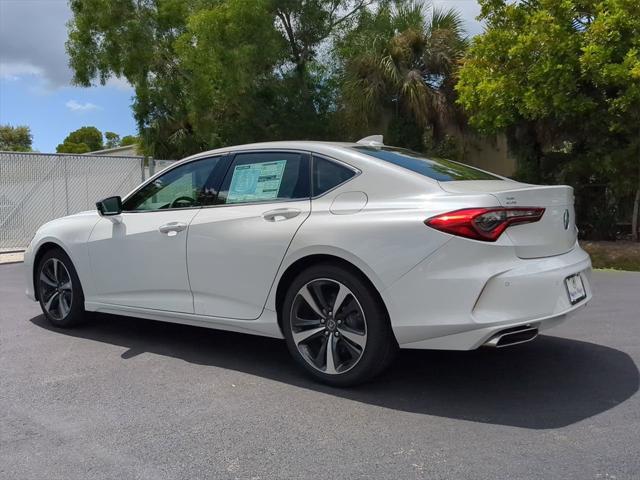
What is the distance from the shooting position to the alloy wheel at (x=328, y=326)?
12.6 feet

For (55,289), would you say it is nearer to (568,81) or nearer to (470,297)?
(470,297)

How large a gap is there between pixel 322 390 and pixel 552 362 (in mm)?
1741

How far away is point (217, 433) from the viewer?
3381 millimetres

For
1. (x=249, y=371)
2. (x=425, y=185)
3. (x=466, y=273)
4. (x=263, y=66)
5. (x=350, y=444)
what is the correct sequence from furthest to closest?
1. (x=263, y=66)
2. (x=249, y=371)
3. (x=425, y=185)
4. (x=466, y=273)
5. (x=350, y=444)

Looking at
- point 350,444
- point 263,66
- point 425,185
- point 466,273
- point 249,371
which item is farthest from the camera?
point 263,66

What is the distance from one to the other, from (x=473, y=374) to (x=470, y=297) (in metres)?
1.08

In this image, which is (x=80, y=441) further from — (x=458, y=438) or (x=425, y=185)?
(x=425, y=185)

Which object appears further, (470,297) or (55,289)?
(55,289)

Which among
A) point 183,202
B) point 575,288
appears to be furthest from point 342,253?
point 183,202

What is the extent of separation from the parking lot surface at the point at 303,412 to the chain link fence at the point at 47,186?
28.1 feet

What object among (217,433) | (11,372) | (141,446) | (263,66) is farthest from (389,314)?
(263,66)

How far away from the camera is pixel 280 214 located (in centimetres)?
417

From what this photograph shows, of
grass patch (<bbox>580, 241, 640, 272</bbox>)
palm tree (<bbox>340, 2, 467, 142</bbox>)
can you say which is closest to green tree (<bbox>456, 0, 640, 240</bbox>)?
grass patch (<bbox>580, 241, 640, 272</bbox>)

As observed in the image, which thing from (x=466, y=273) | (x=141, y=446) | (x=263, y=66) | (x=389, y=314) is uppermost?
(x=263, y=66)
